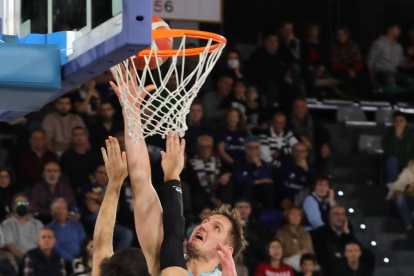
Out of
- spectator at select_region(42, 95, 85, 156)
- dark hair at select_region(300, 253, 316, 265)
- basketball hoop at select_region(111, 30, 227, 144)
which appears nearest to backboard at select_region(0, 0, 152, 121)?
basketball hoop at select_region(111, 30, 227, 144)

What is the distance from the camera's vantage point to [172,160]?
3.90 meters

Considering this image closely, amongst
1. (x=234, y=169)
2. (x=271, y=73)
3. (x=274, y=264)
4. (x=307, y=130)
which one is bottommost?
(x=274, y=264)

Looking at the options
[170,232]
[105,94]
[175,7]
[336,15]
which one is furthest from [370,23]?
[170,232]

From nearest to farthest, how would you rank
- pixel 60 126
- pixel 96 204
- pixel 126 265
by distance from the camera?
1. pixel 126 265
2. pixel 96 204
3. pixel 60 126

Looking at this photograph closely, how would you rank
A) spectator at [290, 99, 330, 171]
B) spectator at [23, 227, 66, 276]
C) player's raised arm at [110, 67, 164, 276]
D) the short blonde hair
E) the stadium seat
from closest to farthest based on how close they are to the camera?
player's raised arm at [110, 67, 164, 276]
the short blonde hair
spectator at [23, 227, 66, 276]
spectator at [290, 99, 330, 171]
the stadium seat

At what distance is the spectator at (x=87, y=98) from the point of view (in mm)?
8297

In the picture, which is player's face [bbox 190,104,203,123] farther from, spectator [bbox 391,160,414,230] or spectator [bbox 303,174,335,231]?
spectator [bbox 391,160,414,230]

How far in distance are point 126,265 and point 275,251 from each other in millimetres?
4576

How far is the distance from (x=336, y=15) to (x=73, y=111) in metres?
5.86

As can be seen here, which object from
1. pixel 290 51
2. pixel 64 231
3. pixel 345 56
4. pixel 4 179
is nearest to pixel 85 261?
pixel 64 231

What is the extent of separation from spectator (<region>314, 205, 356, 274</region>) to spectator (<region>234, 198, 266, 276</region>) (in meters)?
0.71

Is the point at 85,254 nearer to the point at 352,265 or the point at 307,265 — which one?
the point at 307,265

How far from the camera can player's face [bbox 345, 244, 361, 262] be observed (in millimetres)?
8180

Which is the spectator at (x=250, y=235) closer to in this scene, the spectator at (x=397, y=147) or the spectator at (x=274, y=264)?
the spectator at (x=274, y=264)
